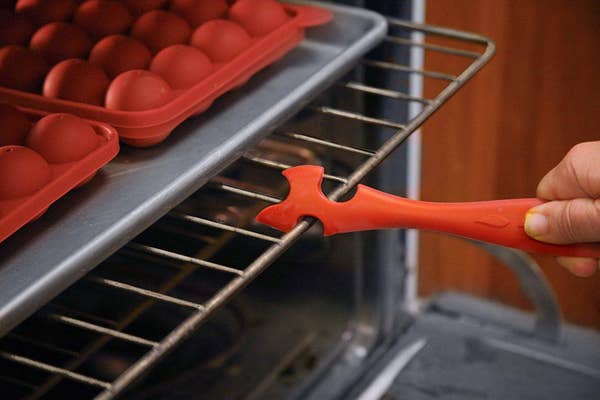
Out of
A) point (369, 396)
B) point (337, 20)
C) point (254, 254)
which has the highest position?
point (337, 20)

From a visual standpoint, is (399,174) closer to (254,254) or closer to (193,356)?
(254,254)

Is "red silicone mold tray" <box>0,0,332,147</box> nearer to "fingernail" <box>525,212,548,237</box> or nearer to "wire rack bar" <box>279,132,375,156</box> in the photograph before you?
"wire rack bar" <box>279,132,375,156</box>

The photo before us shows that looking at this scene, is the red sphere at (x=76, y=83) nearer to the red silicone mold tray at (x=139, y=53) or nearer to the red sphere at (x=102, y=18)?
the red silicone mold tray at (x=139, y=53)

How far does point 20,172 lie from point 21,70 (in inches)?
7.9

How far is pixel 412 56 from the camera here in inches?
54.1

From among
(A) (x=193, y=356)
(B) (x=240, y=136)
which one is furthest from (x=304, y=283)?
(B) (x=240, y=136)

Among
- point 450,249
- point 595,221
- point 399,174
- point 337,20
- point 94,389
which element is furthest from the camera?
point 450,249

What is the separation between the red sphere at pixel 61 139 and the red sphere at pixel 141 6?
274 millimetres

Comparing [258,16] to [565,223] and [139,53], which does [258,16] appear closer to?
[139,53]

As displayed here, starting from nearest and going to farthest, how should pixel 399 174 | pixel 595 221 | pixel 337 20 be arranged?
pixel 595 221, pixel 337 20, pixel 399 174

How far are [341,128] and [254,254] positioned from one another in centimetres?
26

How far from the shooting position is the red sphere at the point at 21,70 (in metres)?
0.97

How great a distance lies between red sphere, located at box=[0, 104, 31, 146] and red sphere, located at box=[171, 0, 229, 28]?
0.27 meters

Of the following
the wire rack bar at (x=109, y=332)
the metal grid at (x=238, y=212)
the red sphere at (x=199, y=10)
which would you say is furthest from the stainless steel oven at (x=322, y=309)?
the wire rack bar at (x=109, y=332)
